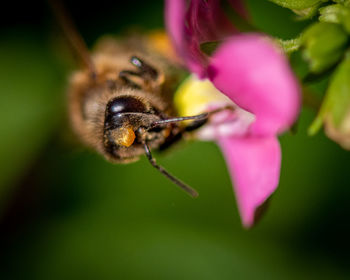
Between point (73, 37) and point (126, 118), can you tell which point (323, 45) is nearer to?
point (126, 118)

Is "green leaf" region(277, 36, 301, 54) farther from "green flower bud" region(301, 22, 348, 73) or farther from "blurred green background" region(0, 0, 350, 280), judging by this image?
"blurred green background" region(0, 0, 350, 280)

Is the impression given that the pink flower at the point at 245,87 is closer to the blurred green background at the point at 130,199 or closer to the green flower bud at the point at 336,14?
the green flower bud at the point at 336,14

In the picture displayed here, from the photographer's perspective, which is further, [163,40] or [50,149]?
[50,149]

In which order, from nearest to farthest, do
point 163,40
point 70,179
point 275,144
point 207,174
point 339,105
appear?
point 339,105, point 275,144, point 163,40, point 207,174, point 70,179

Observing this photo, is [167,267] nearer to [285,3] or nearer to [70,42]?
[70,42]

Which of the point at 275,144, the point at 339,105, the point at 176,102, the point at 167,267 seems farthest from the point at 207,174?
the point at 339,105

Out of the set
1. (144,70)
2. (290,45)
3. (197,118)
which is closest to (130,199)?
(144,70)
